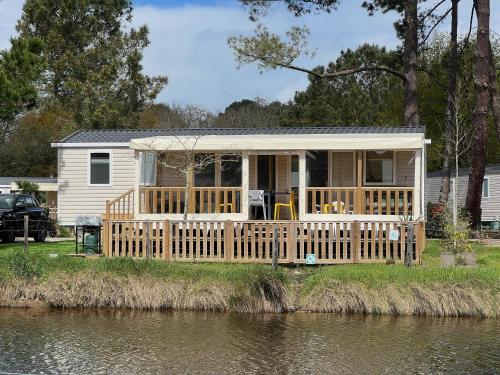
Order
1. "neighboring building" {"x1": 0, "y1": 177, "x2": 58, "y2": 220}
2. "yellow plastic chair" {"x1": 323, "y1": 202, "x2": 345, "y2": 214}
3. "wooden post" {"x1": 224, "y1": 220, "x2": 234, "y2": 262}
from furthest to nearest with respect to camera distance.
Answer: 1. "neighboring building" {"x1": 0, "y1": 177, "x2": 58, "y2": 220}
2. "yellow plastic chair" {"x1": 323, "y1": 202, "x2": 345, "y2": 214}
3. "wooden post" {"x1": 224, "y1": 220, "x2": 234, "y2": 262}

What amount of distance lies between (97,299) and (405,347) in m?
5.76

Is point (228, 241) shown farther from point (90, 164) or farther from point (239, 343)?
point (90, 164)

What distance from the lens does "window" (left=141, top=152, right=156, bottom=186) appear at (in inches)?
707

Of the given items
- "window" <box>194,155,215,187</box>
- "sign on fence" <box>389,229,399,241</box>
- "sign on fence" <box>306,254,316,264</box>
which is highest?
"window" <box>194,155,215,187</box>

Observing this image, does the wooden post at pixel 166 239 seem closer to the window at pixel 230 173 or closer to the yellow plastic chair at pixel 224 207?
the yellow plastic chair at pixel 224 207

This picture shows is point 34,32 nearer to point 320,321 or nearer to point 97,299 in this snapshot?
point 97,299

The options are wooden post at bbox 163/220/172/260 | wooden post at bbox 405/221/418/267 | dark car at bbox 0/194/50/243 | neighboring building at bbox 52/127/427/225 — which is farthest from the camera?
dark car at bbox 0/194/50/243

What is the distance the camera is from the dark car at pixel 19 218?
2033 centimetres

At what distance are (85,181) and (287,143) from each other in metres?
8.49

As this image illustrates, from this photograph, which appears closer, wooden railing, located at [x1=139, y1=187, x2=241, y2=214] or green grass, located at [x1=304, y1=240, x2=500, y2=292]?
green grass, located at [x1=304, y1=240, x2=500, y2=292]

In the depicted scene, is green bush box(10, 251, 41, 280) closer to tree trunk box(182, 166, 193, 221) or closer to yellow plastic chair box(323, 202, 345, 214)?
tree trunk box(182, 166, 193, 221)

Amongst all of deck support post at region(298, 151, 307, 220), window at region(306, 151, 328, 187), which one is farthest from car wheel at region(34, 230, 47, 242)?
deck support post at region(298, 151, 307, 220)

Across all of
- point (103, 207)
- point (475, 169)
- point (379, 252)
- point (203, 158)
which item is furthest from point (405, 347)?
point (103, 207)

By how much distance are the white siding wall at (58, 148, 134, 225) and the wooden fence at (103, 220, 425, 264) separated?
6518 mm
